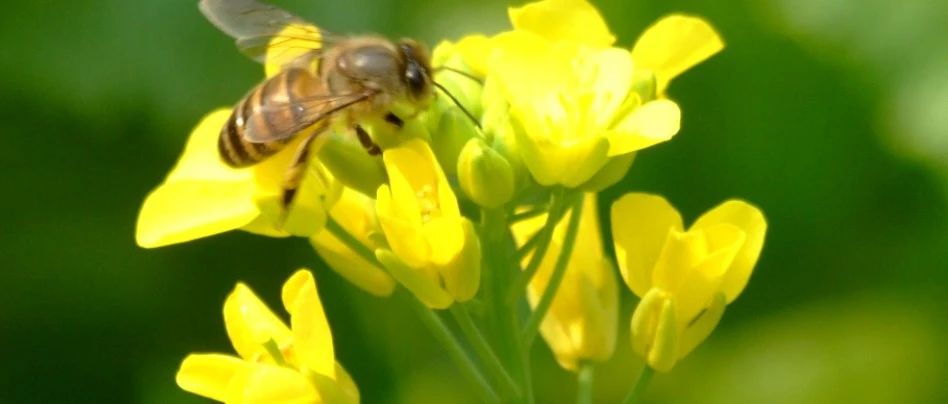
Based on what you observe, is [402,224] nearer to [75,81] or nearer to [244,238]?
[244,238]

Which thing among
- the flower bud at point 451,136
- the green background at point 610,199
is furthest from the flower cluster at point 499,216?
the green background at point 610,199

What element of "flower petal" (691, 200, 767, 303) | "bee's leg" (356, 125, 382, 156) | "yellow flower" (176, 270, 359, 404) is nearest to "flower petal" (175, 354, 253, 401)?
"yellow flower" (176, 270, 359, 404)

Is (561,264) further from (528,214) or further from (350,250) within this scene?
(350,250)

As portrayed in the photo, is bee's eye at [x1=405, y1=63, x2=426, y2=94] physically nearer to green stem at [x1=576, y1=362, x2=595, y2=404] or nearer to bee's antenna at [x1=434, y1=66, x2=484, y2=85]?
bee's antenna at [x1=434, y1=66, x2=484, y2=85]

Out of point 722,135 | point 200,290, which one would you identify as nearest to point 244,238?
point 200,290

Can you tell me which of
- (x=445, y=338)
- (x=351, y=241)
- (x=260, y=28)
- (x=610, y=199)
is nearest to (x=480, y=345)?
(x=445, y=338)

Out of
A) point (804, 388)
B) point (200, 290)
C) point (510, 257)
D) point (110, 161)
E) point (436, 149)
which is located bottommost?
point (804, 388)

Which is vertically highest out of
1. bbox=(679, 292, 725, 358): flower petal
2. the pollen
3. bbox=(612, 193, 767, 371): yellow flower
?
the pollen
